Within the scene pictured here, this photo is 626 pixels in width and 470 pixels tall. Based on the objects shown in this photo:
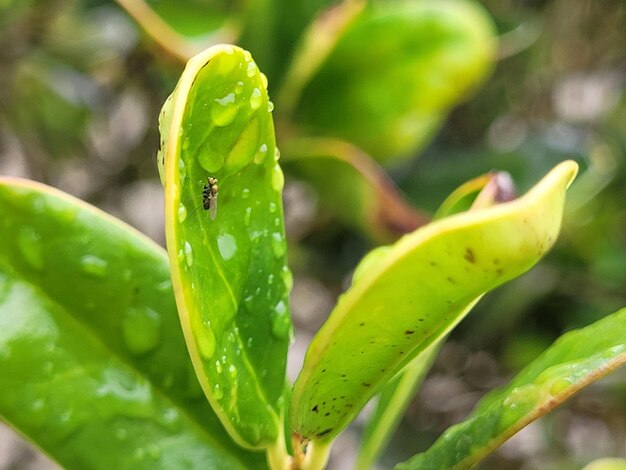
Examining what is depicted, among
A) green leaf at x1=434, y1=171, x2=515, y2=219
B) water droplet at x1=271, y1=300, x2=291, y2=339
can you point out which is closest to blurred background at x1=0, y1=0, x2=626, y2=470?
green leaf at x1=434, y1=171, x2=515, y2=219

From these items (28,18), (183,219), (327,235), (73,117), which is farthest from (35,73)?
(183,219)

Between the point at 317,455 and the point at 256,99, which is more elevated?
the point at 256,99

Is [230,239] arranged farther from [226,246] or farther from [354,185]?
[354,185]

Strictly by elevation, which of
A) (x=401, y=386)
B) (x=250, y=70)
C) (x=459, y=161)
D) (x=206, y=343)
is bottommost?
(x=459, y=161)

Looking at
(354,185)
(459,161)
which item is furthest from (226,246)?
(459,161)

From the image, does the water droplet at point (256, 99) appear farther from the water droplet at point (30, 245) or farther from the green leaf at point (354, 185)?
the green leaf at point (354, 185)

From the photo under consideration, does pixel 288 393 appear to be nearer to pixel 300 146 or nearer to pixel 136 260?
pixel 136 260
